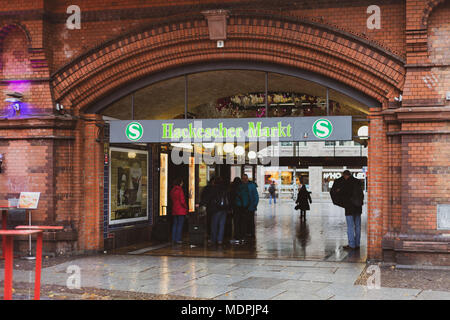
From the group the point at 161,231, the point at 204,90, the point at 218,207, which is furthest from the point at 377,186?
the point at 161,231

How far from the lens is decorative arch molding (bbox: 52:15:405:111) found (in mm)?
9922

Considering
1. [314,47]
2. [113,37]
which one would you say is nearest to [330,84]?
[314,47]

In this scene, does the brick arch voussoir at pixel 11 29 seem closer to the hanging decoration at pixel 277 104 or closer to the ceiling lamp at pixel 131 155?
the ceiling lamp at pixel 131 155

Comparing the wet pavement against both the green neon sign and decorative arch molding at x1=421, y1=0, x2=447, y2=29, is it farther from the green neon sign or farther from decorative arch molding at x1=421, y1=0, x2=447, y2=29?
decorative arch molding at x1=421, y1=0, x2=447, y2=29

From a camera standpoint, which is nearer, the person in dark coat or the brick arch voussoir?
the brick arch voussoir

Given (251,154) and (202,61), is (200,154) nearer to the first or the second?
(251,154)

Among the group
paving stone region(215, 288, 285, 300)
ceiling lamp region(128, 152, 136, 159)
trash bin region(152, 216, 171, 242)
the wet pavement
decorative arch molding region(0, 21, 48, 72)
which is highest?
decorative arch molding region(0, 21, 48, 72)

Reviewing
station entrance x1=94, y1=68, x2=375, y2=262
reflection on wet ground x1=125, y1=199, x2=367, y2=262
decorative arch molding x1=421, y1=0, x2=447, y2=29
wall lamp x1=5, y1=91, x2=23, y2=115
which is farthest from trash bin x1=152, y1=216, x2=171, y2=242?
decorative arch molding x1=421, y1=0, x2=447, y2=29

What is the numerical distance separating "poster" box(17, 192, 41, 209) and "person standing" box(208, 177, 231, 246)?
4144mm

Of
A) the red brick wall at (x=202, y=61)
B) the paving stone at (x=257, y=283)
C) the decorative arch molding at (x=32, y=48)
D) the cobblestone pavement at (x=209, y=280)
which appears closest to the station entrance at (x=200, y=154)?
the red brick wall at (x=202, y=61)

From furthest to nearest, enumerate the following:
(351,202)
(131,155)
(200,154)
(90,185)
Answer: (200,154), (131,155), (351,202), (90,185)

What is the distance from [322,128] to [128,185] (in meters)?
5.26

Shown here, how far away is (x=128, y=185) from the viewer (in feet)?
41.8

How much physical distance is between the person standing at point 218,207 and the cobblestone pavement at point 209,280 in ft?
7.18
